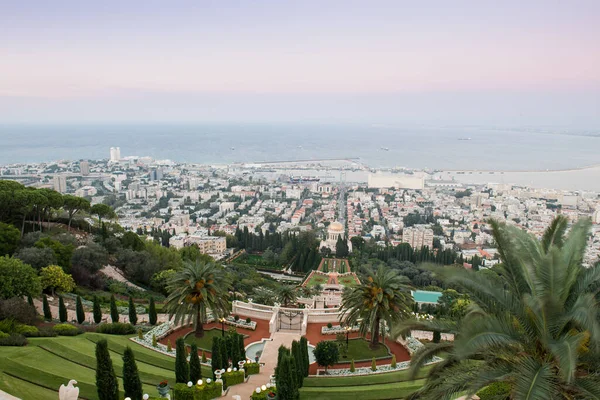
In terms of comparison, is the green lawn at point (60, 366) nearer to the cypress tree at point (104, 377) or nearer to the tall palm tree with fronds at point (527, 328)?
the cypress tree at point (104, 377)

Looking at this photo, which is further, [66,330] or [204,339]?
[204,339]

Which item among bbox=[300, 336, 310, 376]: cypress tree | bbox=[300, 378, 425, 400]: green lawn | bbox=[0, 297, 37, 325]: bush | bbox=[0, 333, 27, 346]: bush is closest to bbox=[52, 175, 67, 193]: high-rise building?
bbox=[0, 297, 37, 325]: bush

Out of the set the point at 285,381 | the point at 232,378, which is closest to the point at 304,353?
the point at 232,378

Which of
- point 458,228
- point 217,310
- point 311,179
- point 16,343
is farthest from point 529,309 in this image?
point 311,179

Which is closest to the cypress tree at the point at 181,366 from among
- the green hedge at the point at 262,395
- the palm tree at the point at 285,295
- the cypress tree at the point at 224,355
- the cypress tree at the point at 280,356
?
the cypress tree at the point at 224,355

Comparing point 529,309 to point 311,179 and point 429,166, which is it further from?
point 429,166

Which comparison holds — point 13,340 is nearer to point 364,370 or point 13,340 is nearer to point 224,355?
point 224,355
